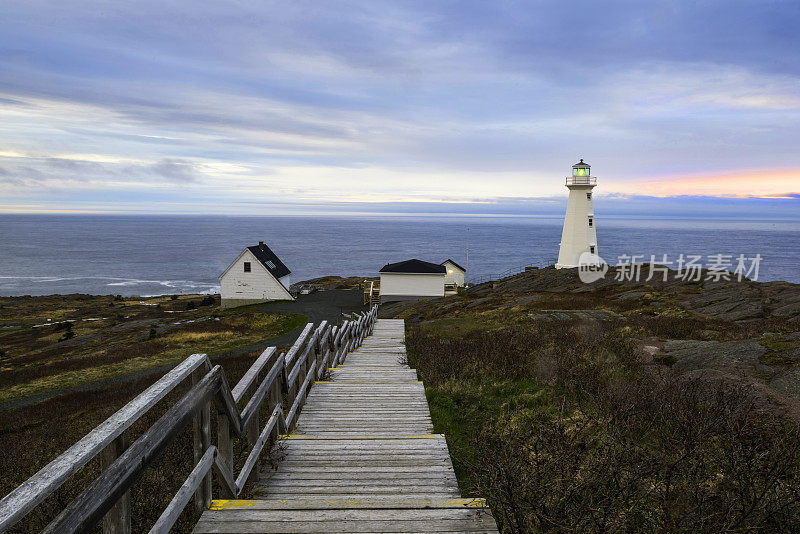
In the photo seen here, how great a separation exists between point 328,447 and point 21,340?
44.5 meters

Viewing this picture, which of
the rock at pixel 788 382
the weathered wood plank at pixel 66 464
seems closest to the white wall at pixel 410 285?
the rock at pixel 788 382

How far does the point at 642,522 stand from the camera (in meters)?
3.85

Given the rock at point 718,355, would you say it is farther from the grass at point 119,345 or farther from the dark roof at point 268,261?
the dark roof at point 268,261

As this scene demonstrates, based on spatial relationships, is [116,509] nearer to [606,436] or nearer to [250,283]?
[606,436]

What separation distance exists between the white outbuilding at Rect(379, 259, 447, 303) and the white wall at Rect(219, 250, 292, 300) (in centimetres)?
1005

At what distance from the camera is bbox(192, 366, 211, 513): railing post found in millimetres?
3262

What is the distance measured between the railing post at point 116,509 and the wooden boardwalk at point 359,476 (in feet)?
3.22

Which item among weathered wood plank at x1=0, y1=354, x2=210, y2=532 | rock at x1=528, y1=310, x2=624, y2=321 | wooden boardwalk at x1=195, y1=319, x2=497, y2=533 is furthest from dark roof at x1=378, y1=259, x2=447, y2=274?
weathered wood plank at x1=0, y1=354, x2=210, y2=532

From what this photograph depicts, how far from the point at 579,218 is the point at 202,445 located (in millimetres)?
47673

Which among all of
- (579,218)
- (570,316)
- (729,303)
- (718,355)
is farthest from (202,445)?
(579,218)

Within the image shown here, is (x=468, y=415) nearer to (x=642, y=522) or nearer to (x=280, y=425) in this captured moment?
(x=280, y=425)

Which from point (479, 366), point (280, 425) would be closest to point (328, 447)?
point (280, 425)

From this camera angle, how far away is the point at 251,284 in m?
44.1

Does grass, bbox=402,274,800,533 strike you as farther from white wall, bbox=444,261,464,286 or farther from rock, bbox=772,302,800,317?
white wall, bbox=444,261,464,286
